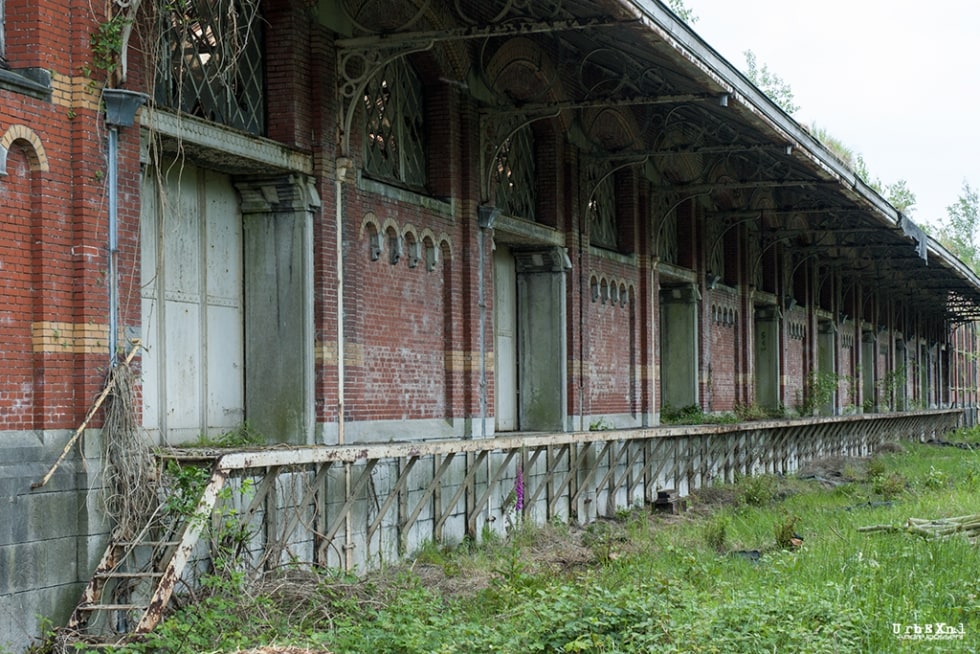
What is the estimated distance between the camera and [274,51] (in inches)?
500

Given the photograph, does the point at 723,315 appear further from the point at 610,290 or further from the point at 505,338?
the point at 505,338

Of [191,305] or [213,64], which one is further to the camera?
[191,305]

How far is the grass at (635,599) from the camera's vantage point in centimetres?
851

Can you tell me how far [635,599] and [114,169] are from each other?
5.18m

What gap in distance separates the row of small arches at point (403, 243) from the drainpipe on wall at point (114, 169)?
4.28 metres

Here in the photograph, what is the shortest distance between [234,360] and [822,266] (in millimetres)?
26777

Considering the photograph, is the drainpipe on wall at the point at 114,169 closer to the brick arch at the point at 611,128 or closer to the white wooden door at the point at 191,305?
the white wooden door at the point at 191,305

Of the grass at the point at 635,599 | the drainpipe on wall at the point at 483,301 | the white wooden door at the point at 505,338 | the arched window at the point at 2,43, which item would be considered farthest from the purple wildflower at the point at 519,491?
the arched window at the point at 2,43

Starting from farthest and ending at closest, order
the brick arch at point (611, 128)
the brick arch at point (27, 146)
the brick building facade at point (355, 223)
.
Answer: the brick arch at point (611, 128)
the brick building facade at point (355, 223)
the brick arch at point (27, 146)

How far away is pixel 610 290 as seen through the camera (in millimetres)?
21406

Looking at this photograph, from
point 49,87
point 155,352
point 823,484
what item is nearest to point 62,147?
point 49,87

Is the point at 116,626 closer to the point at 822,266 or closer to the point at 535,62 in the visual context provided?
the point at 535,62

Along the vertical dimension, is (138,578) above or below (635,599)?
above

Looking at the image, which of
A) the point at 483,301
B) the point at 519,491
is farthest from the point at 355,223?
the point at 519,491
